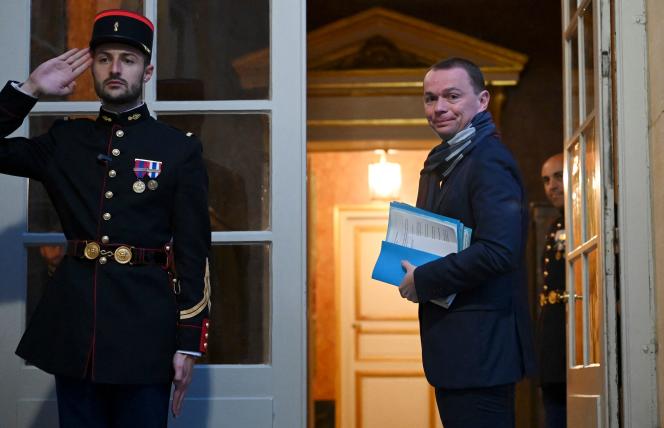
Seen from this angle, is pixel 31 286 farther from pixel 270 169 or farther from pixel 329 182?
pixel 329 182

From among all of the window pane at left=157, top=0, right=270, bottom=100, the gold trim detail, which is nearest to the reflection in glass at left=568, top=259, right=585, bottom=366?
the window pane at left=157, top=0, right=270, bottom=100

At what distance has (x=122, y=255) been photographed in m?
2.65

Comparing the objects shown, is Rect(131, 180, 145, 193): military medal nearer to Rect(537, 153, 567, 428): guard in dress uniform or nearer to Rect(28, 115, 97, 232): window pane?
Rect(28, 115, 97, 232): window pane

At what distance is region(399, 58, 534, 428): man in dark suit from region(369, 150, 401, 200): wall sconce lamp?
6432mm

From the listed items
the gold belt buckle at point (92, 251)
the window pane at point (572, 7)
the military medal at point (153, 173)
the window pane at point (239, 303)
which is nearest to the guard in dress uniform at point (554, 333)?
the window pane at point (572, 7)

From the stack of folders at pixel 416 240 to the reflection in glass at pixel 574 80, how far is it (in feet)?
4.74

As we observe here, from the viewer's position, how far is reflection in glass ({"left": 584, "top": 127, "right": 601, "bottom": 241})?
3555 millimetres

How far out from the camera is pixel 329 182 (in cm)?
1044

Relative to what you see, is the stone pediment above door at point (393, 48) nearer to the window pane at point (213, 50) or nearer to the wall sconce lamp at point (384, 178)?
the wall sconce lamp at point (384, 178)

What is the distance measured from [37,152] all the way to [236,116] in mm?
830

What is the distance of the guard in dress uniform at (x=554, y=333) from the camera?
4910 mm

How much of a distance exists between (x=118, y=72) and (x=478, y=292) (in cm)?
102

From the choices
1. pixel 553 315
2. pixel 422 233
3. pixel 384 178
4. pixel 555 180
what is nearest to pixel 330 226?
pixel 384 178

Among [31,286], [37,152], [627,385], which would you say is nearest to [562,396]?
[627,385]
